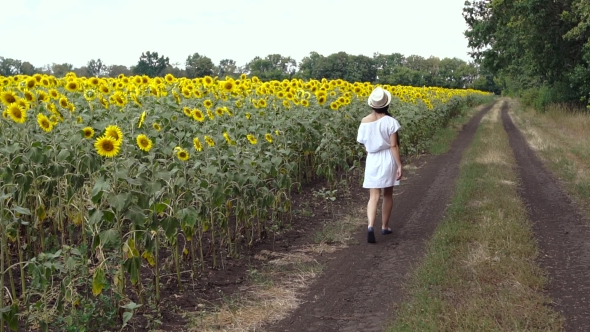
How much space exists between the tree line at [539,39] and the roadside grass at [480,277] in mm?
11346

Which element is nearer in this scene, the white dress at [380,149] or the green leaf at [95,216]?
the green leaf at [95,216]

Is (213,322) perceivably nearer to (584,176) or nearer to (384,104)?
(384,104)

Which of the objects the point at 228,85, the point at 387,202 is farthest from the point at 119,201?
the point at 228,85

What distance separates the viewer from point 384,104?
663 centimetres

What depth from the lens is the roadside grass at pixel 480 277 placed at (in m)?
4.28

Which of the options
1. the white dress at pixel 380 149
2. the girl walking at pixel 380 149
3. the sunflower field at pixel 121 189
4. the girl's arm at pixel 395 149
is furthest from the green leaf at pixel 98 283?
the girl's arm at pixel 395 149

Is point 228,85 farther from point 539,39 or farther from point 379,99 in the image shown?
point 539,39

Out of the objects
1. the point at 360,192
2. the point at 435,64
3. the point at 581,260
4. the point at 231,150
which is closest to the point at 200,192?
the point at 231,150

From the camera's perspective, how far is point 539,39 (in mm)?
22281


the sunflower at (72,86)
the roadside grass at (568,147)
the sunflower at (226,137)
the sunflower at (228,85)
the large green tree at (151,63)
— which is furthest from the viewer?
the large green tree at (151,63)

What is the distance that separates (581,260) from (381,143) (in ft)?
7.64

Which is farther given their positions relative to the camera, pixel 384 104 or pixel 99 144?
pixel 384 104

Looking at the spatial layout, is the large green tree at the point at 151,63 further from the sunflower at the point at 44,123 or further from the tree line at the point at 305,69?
the sunflower at the point at 44,123

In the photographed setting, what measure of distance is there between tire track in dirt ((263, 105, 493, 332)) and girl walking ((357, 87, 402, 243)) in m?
0.47
